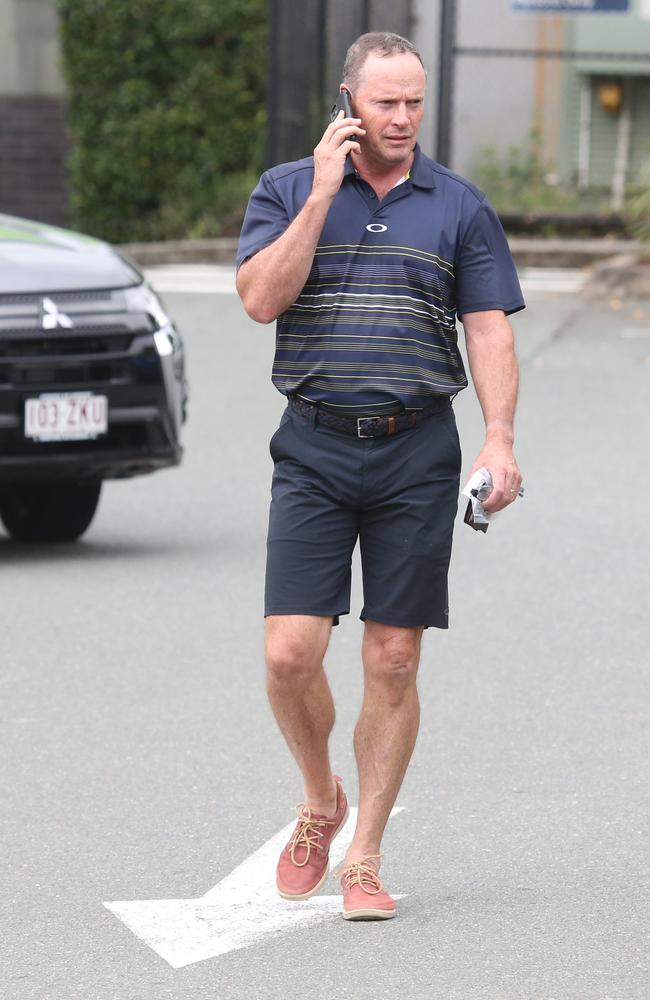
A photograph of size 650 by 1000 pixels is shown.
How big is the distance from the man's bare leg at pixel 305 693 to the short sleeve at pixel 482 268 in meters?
0.79

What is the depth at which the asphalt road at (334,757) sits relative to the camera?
430 cm

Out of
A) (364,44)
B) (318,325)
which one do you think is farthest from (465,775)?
(364,44)

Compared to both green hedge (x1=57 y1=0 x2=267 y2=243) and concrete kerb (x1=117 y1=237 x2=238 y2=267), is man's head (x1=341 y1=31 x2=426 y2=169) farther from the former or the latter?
green hedge (x1=57 y1=0 x2=267 y2=243)

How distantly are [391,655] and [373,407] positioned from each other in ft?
1.84

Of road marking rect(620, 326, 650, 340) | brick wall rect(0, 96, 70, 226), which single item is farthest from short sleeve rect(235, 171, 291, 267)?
brick wall rect(0, 96, 70, 226)

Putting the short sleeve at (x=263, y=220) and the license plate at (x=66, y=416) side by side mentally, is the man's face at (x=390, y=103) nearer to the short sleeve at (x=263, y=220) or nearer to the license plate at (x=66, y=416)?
the short sleeve at (x=263, y=220)

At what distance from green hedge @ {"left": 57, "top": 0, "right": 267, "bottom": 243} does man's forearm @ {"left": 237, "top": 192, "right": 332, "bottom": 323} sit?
1812 centimetres

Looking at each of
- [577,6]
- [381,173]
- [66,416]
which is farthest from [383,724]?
[577,6]

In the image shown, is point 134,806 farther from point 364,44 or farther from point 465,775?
point 364,44

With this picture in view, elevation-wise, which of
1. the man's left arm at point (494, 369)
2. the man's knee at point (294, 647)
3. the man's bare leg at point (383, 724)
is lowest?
the man's bare leg at point (383, 724)

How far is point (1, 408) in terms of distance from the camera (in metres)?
8.34

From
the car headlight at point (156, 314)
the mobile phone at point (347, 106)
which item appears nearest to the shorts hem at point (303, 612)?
the mobile phone at point (347, 106)

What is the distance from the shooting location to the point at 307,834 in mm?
4680

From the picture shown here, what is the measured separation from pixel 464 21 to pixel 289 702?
19543mm
